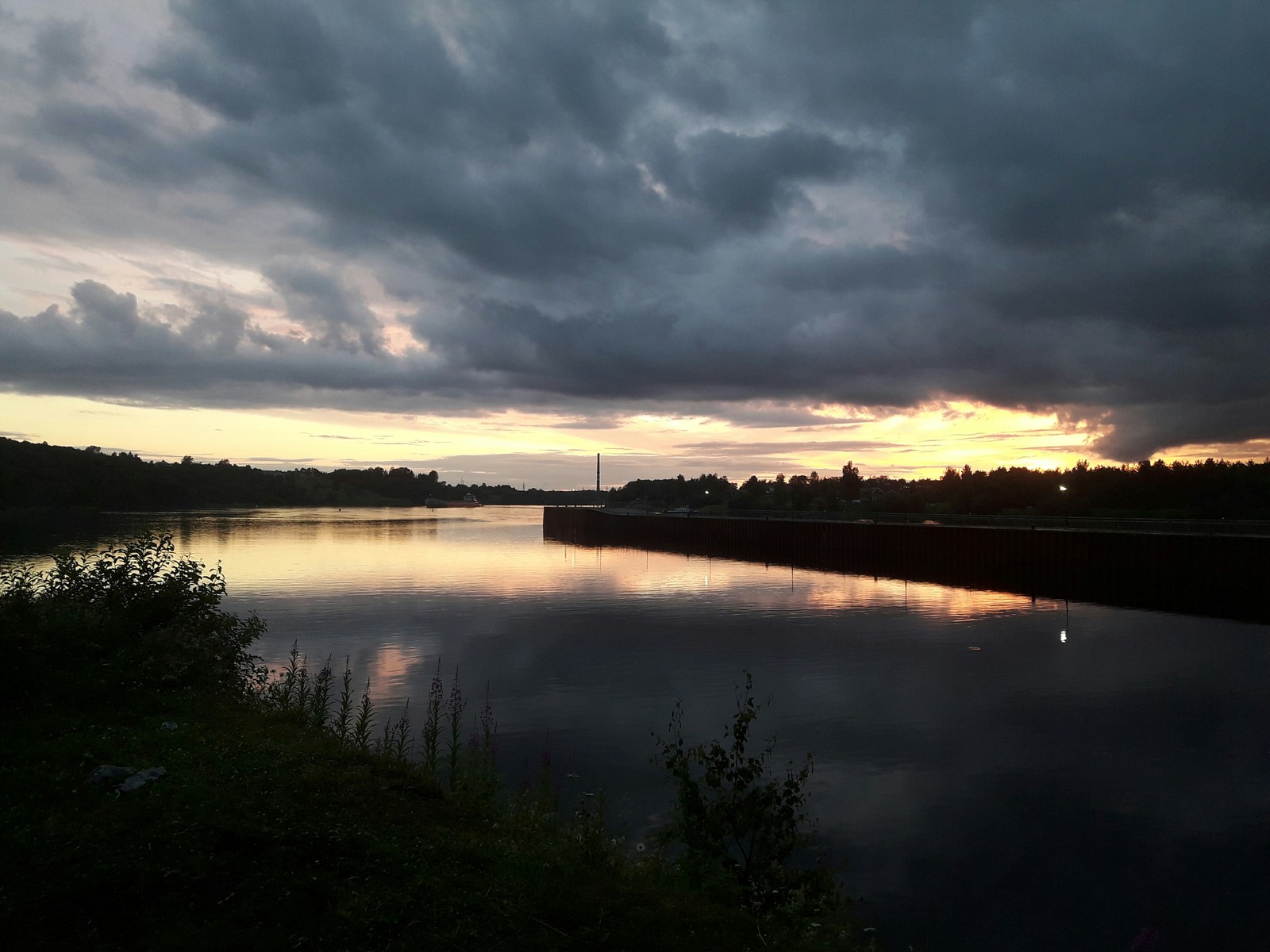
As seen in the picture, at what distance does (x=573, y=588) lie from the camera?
53.9 m

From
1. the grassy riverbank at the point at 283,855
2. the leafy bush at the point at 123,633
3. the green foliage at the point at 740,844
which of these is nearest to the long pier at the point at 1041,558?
the green foliage at the point at 740,844

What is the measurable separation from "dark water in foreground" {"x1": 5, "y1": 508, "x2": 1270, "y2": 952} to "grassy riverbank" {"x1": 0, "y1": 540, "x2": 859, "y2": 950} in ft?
11.2

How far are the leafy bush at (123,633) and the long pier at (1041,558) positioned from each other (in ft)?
148

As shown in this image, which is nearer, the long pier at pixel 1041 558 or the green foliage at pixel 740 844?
the green foliage at pixel 740 844

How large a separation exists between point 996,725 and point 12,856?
68.1 feet

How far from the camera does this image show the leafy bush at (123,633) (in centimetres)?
1459

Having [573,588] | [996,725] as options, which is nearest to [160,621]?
[996,725]

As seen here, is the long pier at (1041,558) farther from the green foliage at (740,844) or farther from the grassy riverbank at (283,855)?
the grassy riverbank at (283,855)

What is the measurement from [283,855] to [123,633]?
39.1 feet

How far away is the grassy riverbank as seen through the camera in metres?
7.09

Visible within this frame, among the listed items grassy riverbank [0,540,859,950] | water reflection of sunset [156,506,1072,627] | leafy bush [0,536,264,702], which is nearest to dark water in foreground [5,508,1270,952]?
water reflection of sunset [156,506,1072,627]

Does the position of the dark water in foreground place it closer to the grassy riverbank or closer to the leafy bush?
the grassy riverbank

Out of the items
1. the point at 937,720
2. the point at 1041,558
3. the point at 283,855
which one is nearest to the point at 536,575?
the point at 1041,558

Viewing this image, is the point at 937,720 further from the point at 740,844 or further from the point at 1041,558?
the point at 1041,558
